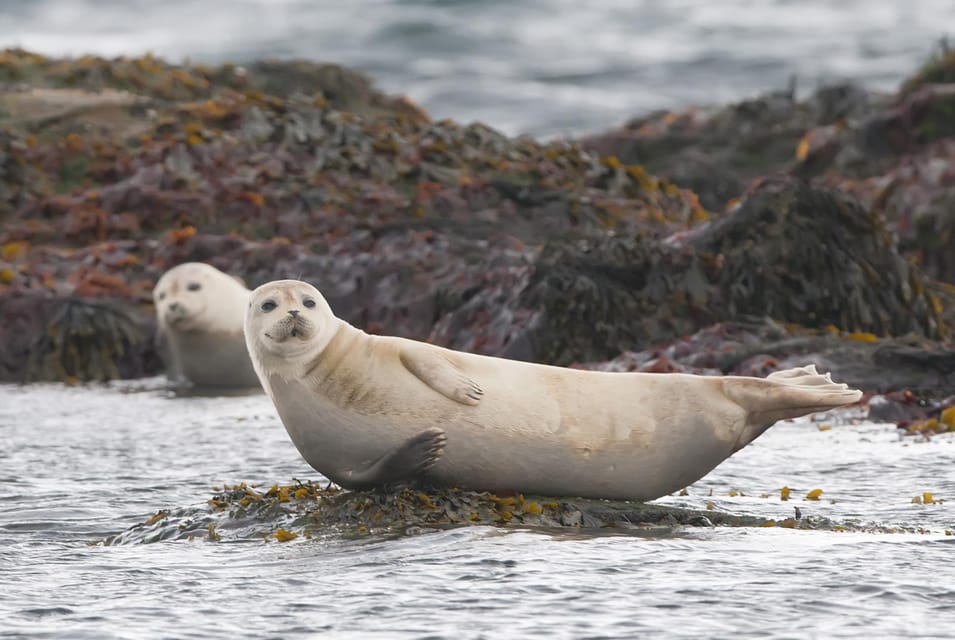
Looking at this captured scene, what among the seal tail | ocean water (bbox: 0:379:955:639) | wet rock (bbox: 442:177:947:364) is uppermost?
wet rock (bbox: 442:177:947:364)

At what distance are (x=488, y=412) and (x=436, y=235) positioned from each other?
9386mm

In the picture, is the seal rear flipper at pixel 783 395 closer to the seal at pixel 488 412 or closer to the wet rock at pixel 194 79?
the seal at pixel 488 412

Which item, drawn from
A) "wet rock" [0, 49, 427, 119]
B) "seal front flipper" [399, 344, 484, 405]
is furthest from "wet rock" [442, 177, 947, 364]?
"wet rock" [0, 49, 427, 119]

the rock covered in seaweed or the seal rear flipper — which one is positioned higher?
the rock covered in seaweed

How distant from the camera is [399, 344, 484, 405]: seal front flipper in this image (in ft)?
21.0

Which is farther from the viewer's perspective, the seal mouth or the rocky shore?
the rocky shore

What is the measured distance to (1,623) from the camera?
16.5 ft

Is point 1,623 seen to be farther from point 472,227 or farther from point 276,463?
point 472,227

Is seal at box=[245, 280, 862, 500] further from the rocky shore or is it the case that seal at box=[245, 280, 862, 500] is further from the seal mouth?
the rocky shore

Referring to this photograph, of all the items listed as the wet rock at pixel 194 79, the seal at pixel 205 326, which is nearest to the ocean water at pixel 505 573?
the seal at pixel 205 326

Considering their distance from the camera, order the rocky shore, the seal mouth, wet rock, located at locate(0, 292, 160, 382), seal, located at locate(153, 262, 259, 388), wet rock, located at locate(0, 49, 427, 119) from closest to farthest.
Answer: the seal mouth < the rocky shore < seal, located at locate(153, 262, 259, 388) < wet rock, located at locate(0, 292, 160, 382) < wet rock, located at locate(0, 49, 427, 119)

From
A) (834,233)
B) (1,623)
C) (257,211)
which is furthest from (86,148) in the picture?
(1,623)

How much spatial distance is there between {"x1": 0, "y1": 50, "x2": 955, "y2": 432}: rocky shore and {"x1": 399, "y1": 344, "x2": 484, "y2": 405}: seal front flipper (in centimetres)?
392

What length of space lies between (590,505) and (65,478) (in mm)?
3155
